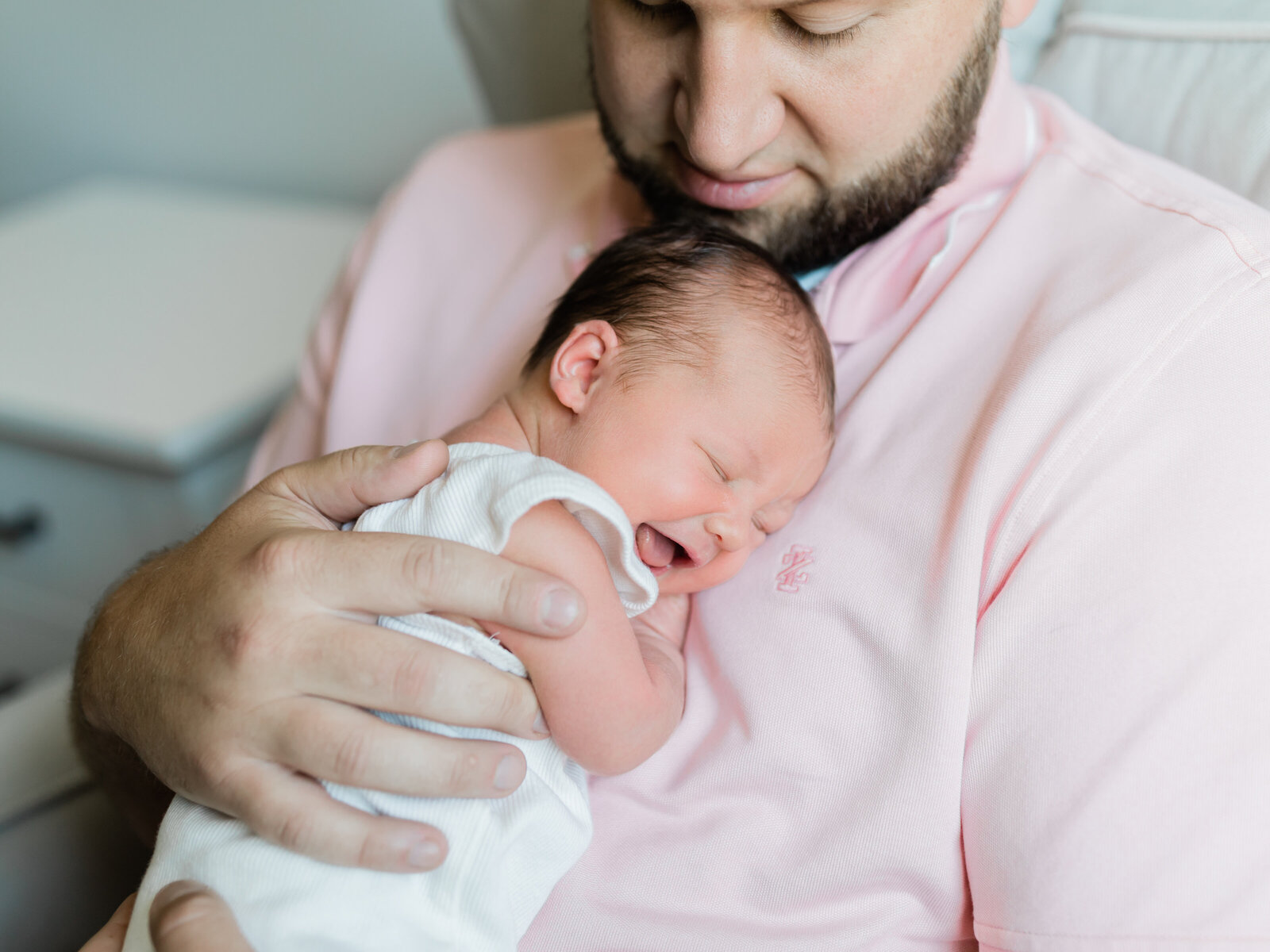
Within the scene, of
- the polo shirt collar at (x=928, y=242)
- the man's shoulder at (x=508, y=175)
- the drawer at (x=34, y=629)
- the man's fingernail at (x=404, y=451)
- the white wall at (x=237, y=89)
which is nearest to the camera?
the man's fingernail at (x=404, y=451)

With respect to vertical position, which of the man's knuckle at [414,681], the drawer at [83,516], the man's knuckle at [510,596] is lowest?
the drawer at [83,516]

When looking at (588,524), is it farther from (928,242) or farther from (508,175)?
(508,175)

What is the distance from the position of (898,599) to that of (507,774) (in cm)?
32

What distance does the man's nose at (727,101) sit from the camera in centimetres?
84

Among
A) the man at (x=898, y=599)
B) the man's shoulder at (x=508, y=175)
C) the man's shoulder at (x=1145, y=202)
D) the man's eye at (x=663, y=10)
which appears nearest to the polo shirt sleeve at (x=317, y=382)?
the man's shoulder at (x=508, y=175)

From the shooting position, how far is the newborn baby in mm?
690

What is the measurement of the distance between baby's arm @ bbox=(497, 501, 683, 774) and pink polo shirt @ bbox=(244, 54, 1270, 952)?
9 centimetres

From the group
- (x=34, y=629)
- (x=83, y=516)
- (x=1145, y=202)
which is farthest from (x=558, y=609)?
(x=34, y=629)

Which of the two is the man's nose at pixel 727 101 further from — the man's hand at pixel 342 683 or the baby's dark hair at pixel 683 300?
the man's hand at pixel 342 683

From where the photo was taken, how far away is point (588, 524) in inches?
29.8

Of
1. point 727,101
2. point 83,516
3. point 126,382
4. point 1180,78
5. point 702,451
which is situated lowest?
point 83,516

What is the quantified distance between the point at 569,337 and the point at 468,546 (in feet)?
0.78

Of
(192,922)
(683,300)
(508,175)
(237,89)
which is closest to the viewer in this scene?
(192,922)

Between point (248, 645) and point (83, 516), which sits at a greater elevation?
point (248, 645)
